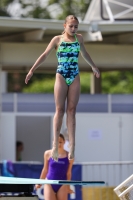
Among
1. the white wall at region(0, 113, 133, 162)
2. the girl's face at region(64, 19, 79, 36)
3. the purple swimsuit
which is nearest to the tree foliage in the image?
the white wall at region(0, 113, 133, 162)

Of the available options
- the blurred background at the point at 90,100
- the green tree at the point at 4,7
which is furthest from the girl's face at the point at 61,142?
the green tree at the point at 4,7

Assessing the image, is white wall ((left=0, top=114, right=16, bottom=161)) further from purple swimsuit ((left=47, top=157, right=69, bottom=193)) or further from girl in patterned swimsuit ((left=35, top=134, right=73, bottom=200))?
purple swimsuit ((left=47, top=157, right=69, bottom=193))

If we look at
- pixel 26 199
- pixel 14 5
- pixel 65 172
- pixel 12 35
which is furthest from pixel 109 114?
pixel 14 5

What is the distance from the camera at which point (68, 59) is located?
8.39 m

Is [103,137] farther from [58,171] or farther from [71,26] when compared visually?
[71,26]

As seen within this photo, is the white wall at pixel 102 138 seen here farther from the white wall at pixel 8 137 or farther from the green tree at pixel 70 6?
the green tree at pixel 70 6

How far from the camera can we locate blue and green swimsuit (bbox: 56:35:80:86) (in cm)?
837

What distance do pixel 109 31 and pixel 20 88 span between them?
30409 millimetres

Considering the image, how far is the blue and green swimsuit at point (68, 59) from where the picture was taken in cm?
837

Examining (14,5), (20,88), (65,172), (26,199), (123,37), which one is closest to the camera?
(26,199)

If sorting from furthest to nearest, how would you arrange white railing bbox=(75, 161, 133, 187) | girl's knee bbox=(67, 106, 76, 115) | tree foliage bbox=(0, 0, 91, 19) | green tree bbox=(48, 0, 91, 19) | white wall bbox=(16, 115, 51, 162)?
tree foliage bbox=(0, 0, 91, 19)
green tree bbox=(48, 0, 91, 19)
white wall bbox=(16, 115, 51, 162)
white railing bbox=(75, 161, 133, 187)
girl's knee bbox=(67, 106, 76, 115)

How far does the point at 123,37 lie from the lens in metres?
15.5

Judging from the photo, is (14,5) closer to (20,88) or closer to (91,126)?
(20,88)

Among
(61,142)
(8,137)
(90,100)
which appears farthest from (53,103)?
(61,142)
